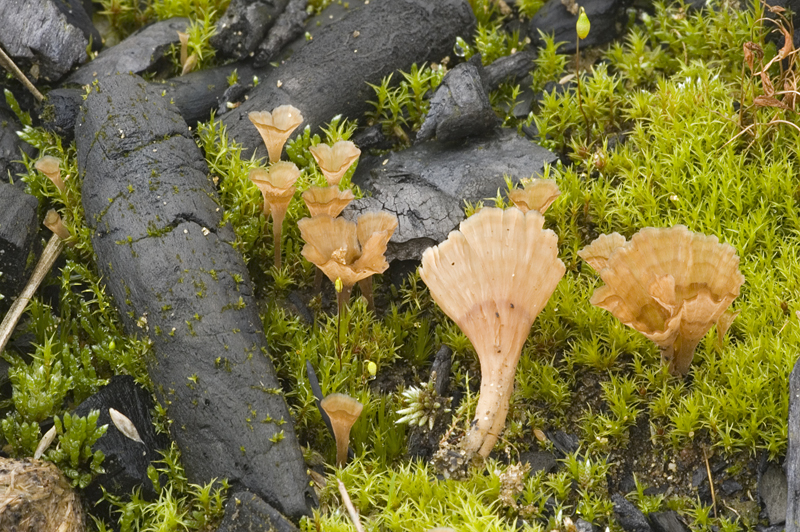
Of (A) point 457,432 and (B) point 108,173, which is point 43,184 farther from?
(A) point 457,432

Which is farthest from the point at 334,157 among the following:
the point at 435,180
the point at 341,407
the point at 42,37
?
the point at 42,37

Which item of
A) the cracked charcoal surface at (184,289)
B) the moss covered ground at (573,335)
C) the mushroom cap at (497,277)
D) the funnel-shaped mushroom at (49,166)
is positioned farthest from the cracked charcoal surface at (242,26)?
the mushroom cap at (497,277)

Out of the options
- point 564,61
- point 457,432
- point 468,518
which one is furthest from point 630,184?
point 468,518

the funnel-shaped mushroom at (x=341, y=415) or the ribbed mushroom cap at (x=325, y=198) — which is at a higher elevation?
the ribbed mushroom cap at (x=325, y=198)

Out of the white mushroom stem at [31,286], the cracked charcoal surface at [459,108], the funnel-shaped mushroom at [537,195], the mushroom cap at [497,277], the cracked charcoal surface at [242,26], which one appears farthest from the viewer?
the cracked charcoal surface at [242,26]

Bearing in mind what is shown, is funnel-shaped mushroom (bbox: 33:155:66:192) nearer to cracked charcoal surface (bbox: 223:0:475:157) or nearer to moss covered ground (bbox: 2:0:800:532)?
moss covered ground (bbox: 2:0:800:532)

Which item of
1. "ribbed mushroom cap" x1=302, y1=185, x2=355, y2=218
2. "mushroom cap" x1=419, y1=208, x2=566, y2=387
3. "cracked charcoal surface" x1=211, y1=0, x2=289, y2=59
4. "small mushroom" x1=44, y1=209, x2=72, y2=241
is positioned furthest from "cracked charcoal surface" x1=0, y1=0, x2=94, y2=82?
"mushroom cap" x1=419, y1=208, x2=566, y2=387

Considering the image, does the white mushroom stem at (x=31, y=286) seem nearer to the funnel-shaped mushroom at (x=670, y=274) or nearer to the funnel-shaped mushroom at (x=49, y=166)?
the funnel-shaped mushroom at (x=49, y=166)
